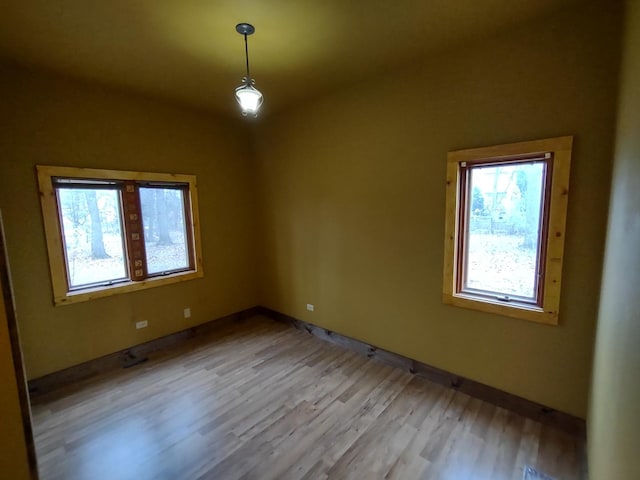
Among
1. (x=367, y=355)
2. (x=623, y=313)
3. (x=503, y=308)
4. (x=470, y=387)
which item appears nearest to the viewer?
(x=623, y=313)

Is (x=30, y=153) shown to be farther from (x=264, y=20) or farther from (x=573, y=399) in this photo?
(x=573, y=399)

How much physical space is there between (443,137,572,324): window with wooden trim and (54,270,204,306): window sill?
314cm

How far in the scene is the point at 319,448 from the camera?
7.09 ft

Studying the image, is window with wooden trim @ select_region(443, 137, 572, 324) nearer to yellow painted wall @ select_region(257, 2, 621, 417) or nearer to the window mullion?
yellow painted wall @ select_region(257, 2, 621, 417)

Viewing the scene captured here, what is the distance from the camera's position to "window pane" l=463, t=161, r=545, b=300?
2.37 m

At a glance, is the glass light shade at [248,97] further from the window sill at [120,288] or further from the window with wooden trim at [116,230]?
the window sill at [120,288]

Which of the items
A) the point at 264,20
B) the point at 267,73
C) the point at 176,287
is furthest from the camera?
the point at 176,287

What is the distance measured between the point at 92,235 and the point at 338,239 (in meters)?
2.70

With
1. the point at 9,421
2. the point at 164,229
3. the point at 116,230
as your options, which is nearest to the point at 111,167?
the point at 116,230

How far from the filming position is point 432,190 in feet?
9.18

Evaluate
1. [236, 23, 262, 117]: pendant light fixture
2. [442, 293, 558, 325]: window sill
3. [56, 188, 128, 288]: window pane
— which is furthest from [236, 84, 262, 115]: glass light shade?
[442, 293, 558, 325]: window sill

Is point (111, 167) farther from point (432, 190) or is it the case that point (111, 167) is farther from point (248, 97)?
point (432, 190)

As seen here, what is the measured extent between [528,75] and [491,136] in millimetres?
468

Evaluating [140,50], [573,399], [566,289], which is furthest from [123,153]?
[573,399]
